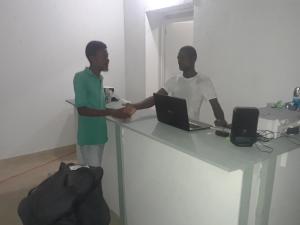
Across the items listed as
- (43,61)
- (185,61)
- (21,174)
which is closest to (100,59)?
(185,61)

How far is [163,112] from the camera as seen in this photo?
191 cm

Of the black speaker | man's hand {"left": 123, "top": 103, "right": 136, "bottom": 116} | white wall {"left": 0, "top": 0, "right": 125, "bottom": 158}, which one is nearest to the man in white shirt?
man's hand {"left": 123, "top": 103, "right": 136, "bottom": 116}

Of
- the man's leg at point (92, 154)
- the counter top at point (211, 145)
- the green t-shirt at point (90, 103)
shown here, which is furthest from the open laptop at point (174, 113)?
the man's leg at point (92, 154)

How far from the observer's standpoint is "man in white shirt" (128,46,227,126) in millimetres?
2154

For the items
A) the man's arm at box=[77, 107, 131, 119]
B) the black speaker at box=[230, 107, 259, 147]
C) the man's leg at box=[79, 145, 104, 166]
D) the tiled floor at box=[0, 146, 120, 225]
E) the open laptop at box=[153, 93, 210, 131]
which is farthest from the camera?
the tiled floor at box=[0, 146, 120, 225]

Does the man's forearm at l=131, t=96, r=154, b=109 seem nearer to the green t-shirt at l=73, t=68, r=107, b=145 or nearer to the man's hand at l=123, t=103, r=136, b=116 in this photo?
the man's hand at l=123, t=103, r=136, b=116

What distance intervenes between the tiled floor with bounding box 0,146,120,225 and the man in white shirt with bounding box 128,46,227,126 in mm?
1200

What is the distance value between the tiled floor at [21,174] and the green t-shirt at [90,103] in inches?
29.3

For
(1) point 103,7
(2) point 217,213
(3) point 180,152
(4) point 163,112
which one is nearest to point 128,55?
(1) point 103,7

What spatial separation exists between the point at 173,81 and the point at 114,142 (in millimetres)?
728

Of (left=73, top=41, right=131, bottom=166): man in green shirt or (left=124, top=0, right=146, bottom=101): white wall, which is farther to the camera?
(left=124, top=0, right=146, bottom=101): white wall

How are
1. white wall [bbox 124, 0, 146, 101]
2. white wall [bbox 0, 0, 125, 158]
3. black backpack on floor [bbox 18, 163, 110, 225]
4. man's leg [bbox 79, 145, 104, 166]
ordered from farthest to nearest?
white wall [bbox 124, 0, 146, 101]
white wall [bbox 0, 0, 125, 158]
man's leg [bbox 79, 145, 104, 166]
black backpack on floor [bbox 18, 163, 110, 225]

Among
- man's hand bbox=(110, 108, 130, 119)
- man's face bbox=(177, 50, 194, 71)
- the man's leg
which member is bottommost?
the man's leg

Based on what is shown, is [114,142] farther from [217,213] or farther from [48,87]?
[48,87]
